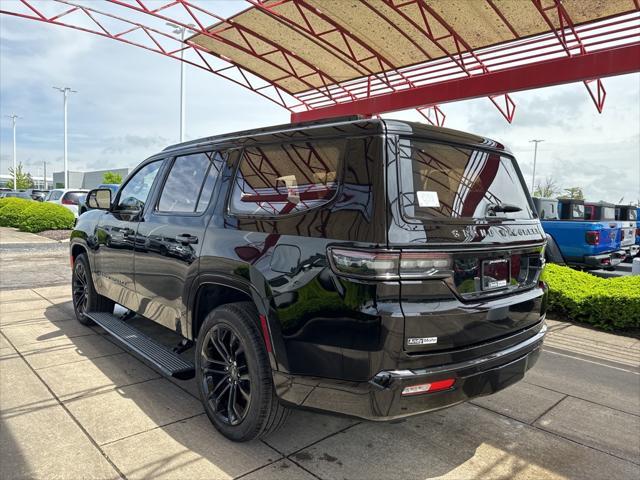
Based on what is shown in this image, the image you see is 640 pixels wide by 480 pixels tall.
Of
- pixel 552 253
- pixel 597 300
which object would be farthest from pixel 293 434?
pixel 552 253

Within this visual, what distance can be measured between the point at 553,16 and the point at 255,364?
10.9 metres

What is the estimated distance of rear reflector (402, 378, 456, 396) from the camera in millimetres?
2137

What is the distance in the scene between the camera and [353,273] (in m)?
2.16

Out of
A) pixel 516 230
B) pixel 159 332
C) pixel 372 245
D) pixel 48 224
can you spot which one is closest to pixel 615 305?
pixel 516 230

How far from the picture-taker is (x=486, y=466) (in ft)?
8.87

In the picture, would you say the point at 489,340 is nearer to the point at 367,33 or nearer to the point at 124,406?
the point at 124,406

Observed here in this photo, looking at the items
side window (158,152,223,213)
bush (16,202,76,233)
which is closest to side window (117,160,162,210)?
side window (158,152,223,213)

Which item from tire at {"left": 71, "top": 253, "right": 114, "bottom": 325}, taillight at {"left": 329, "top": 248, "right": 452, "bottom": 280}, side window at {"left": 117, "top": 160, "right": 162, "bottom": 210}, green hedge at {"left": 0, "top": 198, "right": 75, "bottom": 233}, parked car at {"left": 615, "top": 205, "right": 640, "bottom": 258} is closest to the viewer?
taillight at {"left": 329, "top": 248, "right": 452, "bottom": 280}

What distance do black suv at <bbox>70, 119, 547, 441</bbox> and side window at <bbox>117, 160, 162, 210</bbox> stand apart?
0.91 m

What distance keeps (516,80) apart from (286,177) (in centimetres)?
1073

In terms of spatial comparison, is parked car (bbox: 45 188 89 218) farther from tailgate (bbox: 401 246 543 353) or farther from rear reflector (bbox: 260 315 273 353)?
tailgate (bbox: 401 246 543 353)

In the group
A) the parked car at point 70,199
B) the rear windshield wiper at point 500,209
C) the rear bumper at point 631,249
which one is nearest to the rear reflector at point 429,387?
the rear windshield wiper at point 500,209

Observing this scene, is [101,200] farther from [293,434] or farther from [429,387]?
[429,387]

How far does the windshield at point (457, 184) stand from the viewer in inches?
90.9
